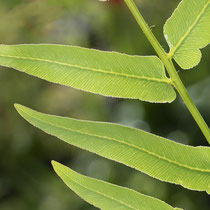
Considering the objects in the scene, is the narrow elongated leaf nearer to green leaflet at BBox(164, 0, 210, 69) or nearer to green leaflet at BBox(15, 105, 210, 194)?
green leaflet at BBox(15, 105, 210, 194)

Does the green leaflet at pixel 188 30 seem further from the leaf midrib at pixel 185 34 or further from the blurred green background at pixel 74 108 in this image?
the blurred green background at pixel 74 108

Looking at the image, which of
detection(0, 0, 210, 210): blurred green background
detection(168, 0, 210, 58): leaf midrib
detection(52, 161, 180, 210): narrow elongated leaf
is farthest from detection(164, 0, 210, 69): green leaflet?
detection(0, 0, 210, 210): blurred green background

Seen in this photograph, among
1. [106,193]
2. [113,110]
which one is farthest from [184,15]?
[113,110]

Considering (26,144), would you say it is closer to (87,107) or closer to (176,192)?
(87,107)

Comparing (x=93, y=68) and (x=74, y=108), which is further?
(x=74, y=108)

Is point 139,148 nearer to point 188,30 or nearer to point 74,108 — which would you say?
point 188,30

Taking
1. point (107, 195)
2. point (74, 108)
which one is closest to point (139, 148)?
point (107, 195)
